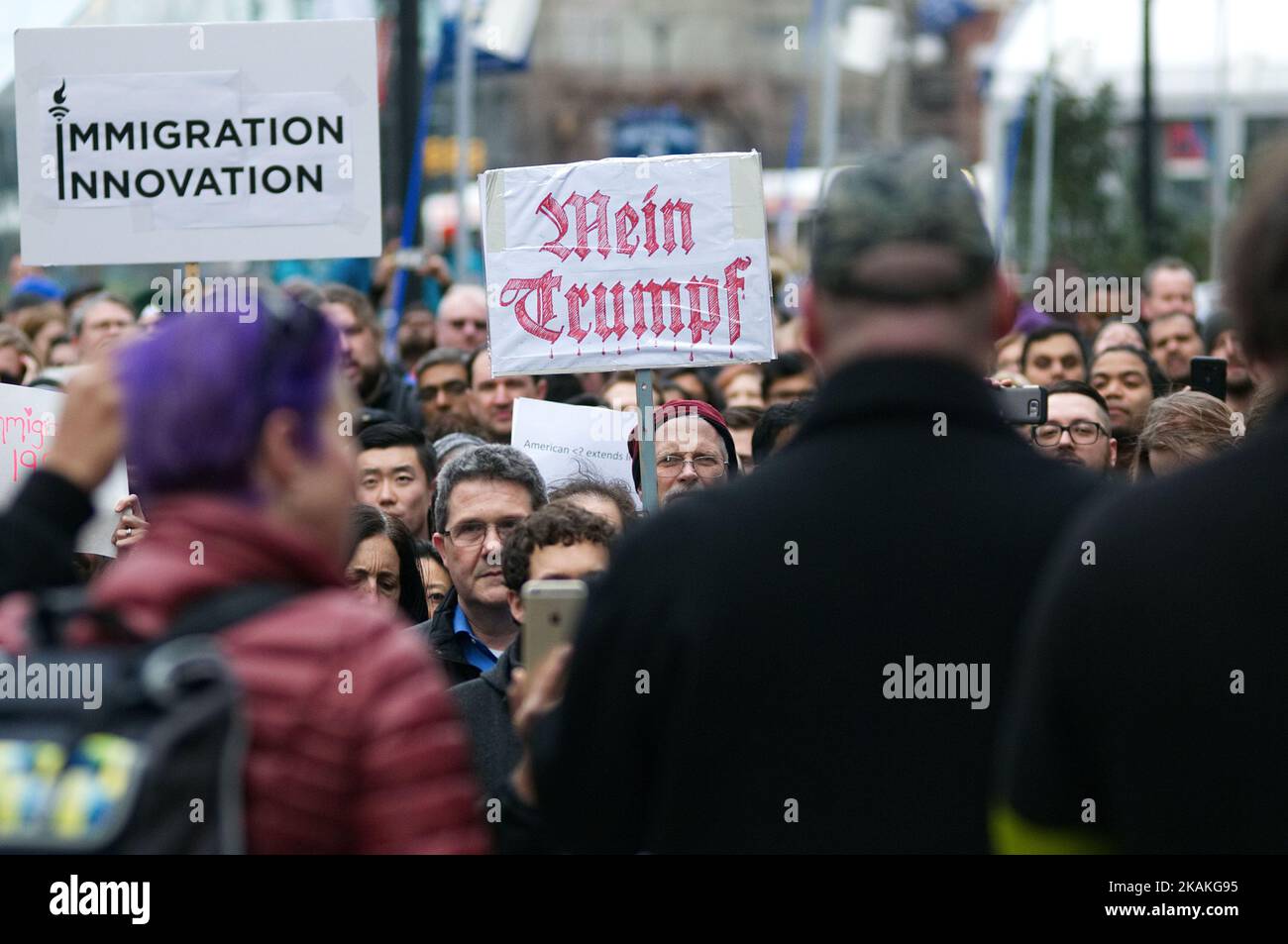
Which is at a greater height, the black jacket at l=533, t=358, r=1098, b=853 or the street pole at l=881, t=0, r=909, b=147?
the street pole at l=881, t=0, r=909, b=147

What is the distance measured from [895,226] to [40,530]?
3.43 ft

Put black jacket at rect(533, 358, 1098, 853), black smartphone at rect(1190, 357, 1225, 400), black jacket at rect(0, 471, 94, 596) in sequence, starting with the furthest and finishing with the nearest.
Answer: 1. black smartphone at rect(1190, 357, 1225, 400)
2. black jacket at rect(0, 471, 94, 596)
3. black jacket at rect(533, 358, 1098, 853)

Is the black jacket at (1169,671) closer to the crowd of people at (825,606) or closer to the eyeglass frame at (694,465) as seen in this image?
the crowd of people at (825,606)

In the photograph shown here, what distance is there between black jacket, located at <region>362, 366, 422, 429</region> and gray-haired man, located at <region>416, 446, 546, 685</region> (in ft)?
10.3

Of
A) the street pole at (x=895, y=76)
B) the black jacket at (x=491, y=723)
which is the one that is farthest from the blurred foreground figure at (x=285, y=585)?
the street pole at (x=895, y=76)

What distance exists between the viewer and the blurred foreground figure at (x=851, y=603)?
7.59ft

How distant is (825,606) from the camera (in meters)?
2.31

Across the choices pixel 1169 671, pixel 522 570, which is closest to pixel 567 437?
pixel 522 570

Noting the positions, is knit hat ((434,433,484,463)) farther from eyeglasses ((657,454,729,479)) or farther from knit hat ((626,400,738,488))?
eyeglasses ((657,454,729,479))

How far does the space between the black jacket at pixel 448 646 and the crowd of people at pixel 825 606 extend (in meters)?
2.17

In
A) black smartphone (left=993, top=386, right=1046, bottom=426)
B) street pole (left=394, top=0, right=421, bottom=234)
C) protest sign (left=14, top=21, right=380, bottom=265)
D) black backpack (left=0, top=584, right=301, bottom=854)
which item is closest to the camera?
black backpack (left=0, top=584, right=301, bottom=854)

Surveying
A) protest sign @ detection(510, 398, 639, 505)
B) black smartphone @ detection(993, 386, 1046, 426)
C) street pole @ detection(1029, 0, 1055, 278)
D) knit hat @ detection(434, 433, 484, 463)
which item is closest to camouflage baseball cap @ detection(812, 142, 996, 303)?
black smartphone @ detection(993, 386, 1046, 426)

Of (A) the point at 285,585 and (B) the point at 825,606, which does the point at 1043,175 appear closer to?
(B) the point at 825,606

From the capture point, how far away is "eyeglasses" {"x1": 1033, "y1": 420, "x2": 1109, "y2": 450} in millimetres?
6555
